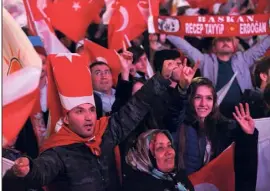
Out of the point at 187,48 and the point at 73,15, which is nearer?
the point at 73,15

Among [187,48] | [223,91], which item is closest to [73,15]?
[187,48]

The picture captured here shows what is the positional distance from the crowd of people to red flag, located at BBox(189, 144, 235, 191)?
0.08 feet

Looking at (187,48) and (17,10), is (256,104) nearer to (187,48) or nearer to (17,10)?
(187,48)

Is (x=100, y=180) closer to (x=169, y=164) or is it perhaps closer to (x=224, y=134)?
(x=169, y=164)

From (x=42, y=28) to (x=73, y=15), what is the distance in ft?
0.61

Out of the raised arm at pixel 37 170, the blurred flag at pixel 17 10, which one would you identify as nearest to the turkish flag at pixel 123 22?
the blurred flag at pixel 17 10

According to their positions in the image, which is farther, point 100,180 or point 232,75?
point 232,75

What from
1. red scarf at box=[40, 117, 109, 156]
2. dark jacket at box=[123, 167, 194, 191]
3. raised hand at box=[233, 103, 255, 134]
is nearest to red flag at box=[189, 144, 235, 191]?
raised hand at box=[233, 103, 255, 134]

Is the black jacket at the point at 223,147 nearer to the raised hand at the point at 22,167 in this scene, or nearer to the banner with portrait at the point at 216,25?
the banner with portrait at the point at 216,25

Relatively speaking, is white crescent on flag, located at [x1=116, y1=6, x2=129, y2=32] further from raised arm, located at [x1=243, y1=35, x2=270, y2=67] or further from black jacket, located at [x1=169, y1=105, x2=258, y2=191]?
raised arm, located at [x1=243, y1=35, x2=270, y2=67]

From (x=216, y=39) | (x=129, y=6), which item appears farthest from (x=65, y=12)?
(x=216, y=39)

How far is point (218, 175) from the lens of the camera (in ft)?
10.9

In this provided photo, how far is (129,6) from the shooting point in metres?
3.33

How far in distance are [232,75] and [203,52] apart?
0.19 meters
